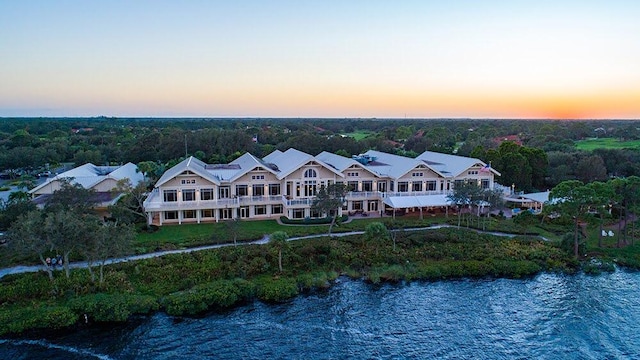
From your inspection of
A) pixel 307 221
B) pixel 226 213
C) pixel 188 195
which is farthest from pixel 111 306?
pixel 307 221

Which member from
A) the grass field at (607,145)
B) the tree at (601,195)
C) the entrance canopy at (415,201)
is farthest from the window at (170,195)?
the grass field at (607,145)

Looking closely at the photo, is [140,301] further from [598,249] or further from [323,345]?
[598,249]

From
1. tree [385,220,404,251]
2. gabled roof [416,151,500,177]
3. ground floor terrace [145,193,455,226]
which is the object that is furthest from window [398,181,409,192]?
tree [385,220,404,251]

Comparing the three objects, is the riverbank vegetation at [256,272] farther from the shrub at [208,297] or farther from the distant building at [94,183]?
the distant building at [94,183]

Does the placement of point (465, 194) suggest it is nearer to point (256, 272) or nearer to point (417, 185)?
point (417, 185)

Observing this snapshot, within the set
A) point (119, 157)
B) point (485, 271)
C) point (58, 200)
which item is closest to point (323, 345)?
point (485, 271)

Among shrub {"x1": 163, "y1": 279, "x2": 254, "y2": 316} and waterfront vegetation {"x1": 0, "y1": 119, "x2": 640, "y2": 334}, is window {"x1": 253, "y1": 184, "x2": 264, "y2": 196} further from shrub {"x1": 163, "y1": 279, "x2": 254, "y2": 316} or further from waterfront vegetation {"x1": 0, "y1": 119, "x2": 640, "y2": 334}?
shrub {"x1": 163, "y1": 279, "x2": 254, "y2": 316}
